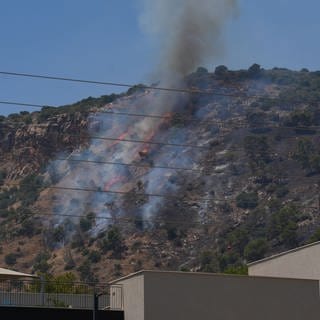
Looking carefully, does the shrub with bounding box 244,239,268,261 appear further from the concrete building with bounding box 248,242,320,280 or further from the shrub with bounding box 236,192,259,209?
the concrete building with bounding box 248,242,320,280

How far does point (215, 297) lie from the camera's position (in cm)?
4788

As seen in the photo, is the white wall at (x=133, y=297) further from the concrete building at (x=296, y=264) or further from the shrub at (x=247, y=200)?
the shrub at (x=247, y=200)

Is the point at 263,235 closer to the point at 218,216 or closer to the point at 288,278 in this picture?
the point at 218,216

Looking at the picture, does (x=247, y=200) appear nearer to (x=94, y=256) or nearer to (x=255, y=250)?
(x=255, y=250)

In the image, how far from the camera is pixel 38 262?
178000 mm

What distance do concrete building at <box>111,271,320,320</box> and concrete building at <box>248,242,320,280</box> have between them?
1771 mm

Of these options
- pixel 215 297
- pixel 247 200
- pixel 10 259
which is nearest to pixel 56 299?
pixel 215 297

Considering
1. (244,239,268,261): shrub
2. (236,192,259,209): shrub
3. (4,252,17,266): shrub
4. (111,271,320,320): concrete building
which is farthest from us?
(236,192,259,209): shrub

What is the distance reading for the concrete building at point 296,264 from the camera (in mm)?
51656

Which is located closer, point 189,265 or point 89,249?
point 189,265

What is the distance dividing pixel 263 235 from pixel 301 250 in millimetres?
120279

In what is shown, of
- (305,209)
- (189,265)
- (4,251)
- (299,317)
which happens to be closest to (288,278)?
(299,317)

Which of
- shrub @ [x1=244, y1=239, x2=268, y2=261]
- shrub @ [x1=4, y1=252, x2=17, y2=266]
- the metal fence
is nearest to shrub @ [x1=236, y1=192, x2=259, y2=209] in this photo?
shrub @ [x1=244, y1=239, x2=268, y2=261]

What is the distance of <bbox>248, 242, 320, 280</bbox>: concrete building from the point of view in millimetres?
51656
